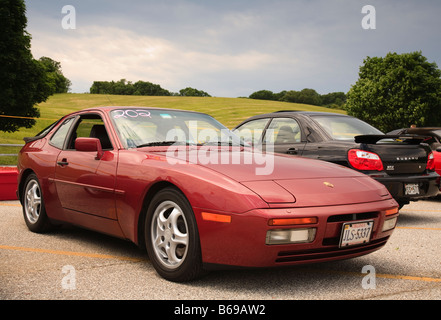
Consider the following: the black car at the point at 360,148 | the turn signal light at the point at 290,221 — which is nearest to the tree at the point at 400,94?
the black car at the point at 360,148

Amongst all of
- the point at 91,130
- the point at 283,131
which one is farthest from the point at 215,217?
the point at 283,131

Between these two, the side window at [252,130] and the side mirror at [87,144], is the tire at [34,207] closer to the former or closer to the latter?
the side mirror at [87,144]

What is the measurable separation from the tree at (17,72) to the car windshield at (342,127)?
24.5m

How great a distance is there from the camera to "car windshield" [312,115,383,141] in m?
6.48

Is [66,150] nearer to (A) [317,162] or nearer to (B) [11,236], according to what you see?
(B) [11,236]

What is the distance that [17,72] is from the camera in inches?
1142

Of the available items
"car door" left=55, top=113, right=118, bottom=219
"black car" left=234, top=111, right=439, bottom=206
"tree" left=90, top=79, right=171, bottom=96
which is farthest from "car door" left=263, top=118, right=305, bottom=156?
"tree" left=90, top=79, right=171, bottom=96

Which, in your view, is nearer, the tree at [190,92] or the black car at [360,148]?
the black car at [360,148]

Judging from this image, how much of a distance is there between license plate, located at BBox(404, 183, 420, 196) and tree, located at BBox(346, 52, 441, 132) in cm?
4022

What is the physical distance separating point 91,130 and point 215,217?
2532mm

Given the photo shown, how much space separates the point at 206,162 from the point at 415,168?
3823 mm

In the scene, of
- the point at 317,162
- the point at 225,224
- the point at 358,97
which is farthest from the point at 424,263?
the point at 358,97

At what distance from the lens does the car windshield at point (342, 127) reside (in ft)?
21.3

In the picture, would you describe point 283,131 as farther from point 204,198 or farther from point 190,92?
point 190,92
